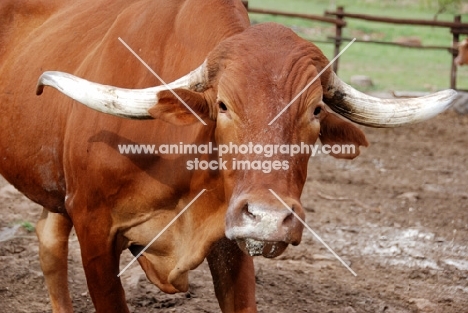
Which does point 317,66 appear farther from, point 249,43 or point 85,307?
point 85,307

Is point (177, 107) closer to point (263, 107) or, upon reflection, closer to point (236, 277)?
point (263, 107)

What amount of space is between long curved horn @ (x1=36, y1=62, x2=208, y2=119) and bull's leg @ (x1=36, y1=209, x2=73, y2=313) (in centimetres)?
187

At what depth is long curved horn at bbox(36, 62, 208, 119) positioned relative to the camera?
3.92 m

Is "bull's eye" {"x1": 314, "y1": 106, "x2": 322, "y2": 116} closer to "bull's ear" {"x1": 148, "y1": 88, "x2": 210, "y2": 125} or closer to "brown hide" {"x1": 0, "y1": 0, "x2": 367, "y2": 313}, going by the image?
"brown hide" {"x1": 0, "y1": 0, "x2": 367, "y2": 313}

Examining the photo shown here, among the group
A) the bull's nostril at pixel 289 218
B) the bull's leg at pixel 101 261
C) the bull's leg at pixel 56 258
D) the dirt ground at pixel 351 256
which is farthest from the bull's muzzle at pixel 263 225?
the bull's leg at pixel 56 258

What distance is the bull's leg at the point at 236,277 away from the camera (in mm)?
4704

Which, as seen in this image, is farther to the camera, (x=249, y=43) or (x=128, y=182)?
(x=128, y=182)

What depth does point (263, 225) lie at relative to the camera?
338 cm

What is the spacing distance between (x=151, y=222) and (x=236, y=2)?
118 centimetres

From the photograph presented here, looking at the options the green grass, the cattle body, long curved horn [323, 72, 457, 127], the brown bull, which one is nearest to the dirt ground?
the brown bull

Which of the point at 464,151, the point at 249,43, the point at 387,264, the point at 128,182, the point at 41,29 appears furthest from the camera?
the point at 464,151

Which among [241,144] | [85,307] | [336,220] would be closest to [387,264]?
[336,220]

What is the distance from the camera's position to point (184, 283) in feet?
14.7

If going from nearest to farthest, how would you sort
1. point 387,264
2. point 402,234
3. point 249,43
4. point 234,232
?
1. point 234,232
2. point 249,43
3. point 387,264
4. point 402,234
